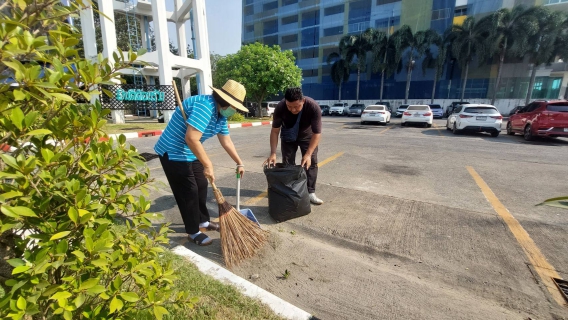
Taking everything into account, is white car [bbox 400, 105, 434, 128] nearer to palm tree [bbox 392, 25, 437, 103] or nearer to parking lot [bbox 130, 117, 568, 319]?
parking lot [bbox 130, 117, 568, 319]

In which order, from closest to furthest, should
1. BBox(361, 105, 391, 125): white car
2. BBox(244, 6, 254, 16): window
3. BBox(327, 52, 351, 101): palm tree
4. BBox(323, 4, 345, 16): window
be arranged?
BBox(361, 105, 391, 125): white car → BBox(327, 52, 351, 101): palm tree → BBox(323, 4, 345, 16): window → BBox(244, 6, 254, 16): window

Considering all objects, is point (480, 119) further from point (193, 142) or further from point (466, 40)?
point (466, 40)

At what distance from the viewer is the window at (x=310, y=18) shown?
41.6 meters

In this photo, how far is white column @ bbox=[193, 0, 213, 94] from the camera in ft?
49.2

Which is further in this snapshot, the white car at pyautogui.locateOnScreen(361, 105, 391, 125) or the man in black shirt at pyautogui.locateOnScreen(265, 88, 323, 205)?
the white car at pyautogui.locateOnScreen(361, 105, 391, 125)

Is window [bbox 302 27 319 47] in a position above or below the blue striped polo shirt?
above

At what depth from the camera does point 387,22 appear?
120 feet

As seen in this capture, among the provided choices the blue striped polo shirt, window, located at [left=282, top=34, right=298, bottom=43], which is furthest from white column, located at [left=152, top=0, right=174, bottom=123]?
window, located at [left=282, top=34, right=298, bottom=43]

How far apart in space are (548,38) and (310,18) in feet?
93.3

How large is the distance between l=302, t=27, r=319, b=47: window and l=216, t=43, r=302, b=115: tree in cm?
2267

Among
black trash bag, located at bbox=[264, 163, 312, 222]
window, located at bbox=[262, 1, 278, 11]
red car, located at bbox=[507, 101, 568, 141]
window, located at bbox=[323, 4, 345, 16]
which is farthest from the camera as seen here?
window, located at bbox=[262, 1, 278, 11]

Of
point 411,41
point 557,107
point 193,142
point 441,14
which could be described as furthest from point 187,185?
point 441,14

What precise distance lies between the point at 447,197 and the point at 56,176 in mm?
4384

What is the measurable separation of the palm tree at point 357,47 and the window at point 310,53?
739 cm
